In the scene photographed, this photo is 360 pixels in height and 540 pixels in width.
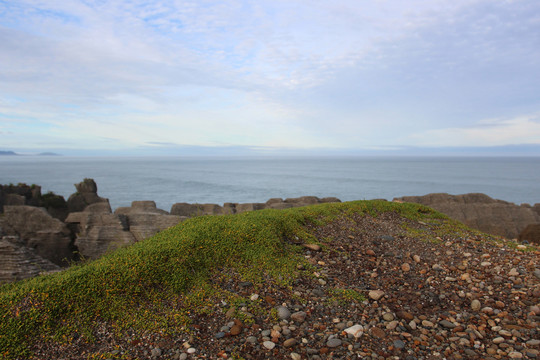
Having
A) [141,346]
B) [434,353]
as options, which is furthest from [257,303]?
[434,353]

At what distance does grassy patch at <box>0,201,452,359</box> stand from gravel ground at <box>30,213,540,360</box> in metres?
0.23

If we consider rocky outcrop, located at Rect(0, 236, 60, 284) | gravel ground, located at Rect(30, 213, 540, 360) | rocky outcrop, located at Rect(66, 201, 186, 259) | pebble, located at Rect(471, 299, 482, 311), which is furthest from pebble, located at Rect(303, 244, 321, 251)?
rocky outcrop, located at Rect(0, 236, 60, 284)

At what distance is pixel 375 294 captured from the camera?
5.37 meters

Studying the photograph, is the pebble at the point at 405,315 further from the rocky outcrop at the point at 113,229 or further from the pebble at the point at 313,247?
the rocky outcrop at the point at 113,229

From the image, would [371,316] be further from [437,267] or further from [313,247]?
[437,267]

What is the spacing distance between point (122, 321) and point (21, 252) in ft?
19.3

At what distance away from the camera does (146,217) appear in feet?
40.3

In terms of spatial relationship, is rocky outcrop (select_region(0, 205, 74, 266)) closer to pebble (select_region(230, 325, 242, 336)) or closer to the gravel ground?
the gravel ground

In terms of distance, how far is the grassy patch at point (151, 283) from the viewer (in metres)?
4.46

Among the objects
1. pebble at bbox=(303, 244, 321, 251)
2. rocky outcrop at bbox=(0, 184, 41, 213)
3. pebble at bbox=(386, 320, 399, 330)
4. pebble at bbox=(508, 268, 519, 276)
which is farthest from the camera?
rocky outcrop at bbox=(0, 184, 41, 213)

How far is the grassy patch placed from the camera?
14.6ft

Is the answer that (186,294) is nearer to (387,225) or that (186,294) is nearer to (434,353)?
(434,353)

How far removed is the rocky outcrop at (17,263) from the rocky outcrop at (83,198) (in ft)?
41.7

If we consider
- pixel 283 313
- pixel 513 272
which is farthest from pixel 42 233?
pixel 513 272
